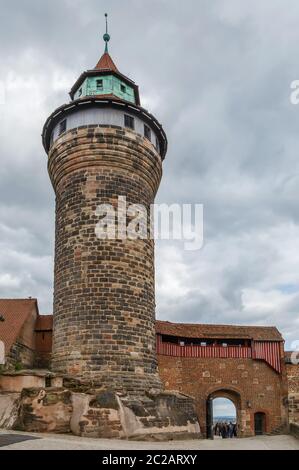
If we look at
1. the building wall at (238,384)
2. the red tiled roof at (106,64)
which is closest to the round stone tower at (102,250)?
the red tiled roof at (106,64)

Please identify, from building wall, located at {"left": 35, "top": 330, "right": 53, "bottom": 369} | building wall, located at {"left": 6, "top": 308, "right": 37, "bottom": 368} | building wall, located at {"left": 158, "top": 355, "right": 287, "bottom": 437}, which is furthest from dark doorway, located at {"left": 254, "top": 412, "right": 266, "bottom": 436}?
building wall, located at {"left": 6, "top": 308, "right": 37, "bottom": 368}

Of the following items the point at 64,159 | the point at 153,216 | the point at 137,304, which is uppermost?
the point at 64,159

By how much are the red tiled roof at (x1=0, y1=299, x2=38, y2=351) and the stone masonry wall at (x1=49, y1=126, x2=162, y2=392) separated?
11.5 ft

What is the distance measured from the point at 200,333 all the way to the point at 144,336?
11.2m

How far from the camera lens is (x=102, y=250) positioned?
15359 mm

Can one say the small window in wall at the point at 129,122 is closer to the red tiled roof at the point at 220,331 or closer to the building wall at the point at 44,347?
the building wall at the point at 44,347

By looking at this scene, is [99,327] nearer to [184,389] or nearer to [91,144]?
[91,144]

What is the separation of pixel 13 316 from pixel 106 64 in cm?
1069

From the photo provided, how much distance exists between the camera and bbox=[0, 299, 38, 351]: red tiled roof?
1835 cm

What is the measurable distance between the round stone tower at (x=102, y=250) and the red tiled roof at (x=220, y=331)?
945 centimetres

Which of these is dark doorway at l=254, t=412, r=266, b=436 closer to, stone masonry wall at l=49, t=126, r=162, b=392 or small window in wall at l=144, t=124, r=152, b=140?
stone masonry wall at l=49, t=126, r=162, b=392

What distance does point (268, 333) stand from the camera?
26.8 m

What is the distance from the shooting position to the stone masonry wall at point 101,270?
47.9ft

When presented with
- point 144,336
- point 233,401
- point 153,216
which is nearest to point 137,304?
point 144,336
